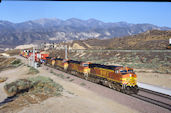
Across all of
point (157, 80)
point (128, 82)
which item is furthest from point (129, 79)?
point (157, 80)

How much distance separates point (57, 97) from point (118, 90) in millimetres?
9121

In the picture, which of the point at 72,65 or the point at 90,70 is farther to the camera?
the point at 72,65

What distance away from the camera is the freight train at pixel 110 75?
23031mm

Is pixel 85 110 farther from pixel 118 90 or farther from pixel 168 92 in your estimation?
pixel 168 92

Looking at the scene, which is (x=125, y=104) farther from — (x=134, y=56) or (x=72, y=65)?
(x=134, y=56)

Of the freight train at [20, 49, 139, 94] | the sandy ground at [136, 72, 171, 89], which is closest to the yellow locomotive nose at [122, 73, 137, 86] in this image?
the freight train at [20, 49, 139, 94]

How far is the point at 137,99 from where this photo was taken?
20.4m

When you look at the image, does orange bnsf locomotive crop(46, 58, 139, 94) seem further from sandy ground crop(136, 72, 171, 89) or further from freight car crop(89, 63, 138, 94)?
sandy ground crop(136, 72, 171, 89)

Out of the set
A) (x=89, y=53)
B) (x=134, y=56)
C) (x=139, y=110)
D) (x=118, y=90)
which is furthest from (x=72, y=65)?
(x=89, y=53)

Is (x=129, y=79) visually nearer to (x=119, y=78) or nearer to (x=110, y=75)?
(x=119, y=78)

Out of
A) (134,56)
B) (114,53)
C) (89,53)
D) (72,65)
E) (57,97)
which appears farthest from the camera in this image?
(89,53)

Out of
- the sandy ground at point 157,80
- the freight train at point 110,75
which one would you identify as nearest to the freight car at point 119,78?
the freight train at point 110,75

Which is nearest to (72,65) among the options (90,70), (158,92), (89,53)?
(90,70)

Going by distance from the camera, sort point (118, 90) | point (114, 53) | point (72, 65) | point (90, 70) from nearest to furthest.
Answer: point (118, 90) → point (90, 70) → point (72, 65) → point (114, 53)
